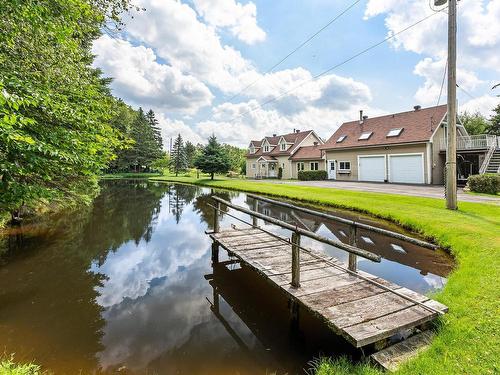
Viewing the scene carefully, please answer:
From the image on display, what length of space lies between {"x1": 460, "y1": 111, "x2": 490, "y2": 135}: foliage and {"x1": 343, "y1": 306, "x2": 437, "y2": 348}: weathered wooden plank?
158 feet

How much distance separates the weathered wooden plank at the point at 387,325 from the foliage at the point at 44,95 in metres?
4.65

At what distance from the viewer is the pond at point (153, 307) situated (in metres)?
3.89

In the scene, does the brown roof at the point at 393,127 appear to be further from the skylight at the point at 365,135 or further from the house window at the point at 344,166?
the house window at the point at 344,166

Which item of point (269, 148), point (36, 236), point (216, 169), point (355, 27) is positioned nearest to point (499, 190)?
point (355, 27)

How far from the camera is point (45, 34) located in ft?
17.5

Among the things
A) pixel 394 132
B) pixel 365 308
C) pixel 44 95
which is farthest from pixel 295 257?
pixel 394 132

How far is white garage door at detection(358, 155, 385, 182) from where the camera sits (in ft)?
86.3

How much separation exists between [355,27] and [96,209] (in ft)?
58.7

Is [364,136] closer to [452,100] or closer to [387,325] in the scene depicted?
[452,100]

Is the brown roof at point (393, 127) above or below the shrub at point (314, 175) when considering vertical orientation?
above

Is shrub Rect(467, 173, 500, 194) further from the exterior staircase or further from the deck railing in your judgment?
the deck railing

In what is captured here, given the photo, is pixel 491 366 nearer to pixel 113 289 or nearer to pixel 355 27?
pixel 113 289

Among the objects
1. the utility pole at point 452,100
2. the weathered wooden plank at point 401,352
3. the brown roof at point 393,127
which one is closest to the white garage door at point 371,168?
the brown roof at point 393,127

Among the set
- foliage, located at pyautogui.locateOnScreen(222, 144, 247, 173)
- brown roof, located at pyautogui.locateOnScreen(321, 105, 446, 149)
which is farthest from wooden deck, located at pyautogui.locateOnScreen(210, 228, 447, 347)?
foliage, located at pyautogui.locateOnScreen(222, 144, 247, 173)
